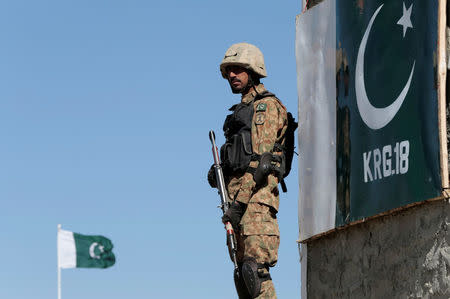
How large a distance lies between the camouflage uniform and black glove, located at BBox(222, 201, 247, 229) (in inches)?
1.6

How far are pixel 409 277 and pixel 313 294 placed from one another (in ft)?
5.85

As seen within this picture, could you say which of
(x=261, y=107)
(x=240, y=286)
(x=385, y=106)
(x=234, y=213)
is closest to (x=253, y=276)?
(x=240, y=286)

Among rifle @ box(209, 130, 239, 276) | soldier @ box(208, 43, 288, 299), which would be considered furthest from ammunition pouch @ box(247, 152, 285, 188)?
rifle @ box(209, 130, 239, 276)

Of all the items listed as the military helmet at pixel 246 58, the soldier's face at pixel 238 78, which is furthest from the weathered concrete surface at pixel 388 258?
the military helmet at pixel 246 58

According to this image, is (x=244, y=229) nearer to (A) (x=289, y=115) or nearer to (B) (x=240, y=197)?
(B) (x=240, y=197)

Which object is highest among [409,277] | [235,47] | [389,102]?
[235,47]

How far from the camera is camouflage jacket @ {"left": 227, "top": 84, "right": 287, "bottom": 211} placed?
8568 mm

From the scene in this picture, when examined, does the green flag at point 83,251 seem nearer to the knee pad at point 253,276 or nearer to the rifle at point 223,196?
the rifle at point 223,196

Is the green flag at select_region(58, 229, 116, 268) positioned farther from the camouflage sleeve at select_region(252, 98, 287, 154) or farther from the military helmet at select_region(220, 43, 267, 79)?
the camouflage sleeve at select_region(252, 98, 287, 154)

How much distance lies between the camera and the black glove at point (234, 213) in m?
8.55

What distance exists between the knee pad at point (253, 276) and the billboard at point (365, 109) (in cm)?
73

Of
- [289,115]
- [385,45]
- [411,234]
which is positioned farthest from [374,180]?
[289,115]

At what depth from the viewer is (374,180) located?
7.66 meters

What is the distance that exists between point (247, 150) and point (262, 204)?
1.67 feet
